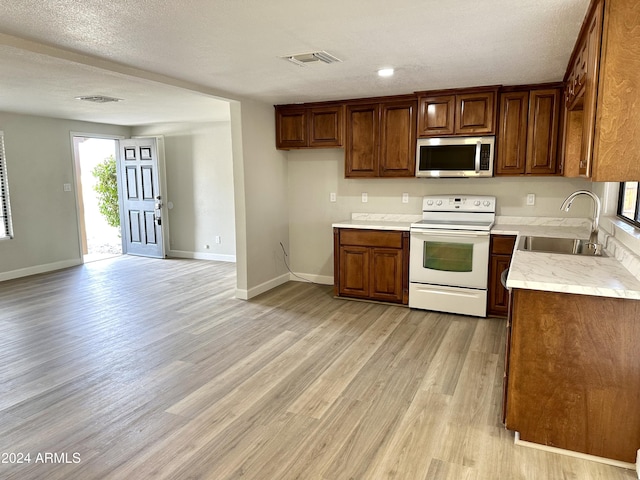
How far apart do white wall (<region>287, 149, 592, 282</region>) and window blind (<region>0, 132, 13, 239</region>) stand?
12.9 feet

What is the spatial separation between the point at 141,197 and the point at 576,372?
23.5ft

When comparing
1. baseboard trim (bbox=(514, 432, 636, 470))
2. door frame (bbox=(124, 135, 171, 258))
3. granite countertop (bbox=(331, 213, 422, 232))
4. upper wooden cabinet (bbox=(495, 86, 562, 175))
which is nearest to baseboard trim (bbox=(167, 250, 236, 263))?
door frame (bbox=(124, 135, 171, 258))

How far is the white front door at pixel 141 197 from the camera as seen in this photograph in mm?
7328

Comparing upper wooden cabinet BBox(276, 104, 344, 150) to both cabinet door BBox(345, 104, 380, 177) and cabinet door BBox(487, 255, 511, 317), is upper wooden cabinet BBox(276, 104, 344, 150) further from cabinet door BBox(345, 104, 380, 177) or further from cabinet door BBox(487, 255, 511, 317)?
cabinet door BBox(487, 255, 511, 317)

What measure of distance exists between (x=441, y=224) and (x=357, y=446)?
268 cm

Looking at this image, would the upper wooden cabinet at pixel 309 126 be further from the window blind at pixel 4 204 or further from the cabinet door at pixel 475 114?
the window blind at pixel 4 204

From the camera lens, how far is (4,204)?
232 inches

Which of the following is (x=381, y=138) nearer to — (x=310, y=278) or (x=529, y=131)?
(x=529, y=131)

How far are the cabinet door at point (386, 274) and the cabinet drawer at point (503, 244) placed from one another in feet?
3.05

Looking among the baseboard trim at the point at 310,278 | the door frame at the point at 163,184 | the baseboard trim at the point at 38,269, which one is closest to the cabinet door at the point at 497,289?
the baseboard trim at the point at 310,278

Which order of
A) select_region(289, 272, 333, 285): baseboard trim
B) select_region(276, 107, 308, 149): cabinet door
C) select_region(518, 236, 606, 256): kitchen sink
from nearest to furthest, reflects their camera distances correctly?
select_region(518, 236, 606, 256): kitchen sink → select_region(276, 107, 308, 149): cabinet door → select_region(289, 272, 333, 285): baseboard trim

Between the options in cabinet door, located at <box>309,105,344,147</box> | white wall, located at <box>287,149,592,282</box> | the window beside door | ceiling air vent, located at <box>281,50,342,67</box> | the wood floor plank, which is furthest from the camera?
cabinet door, located at <box>309,105,344,147</box>

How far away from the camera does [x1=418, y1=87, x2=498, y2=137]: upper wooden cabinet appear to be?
4.20 metres

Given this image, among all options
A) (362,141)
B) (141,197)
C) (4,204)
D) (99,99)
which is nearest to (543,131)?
(362,141)
